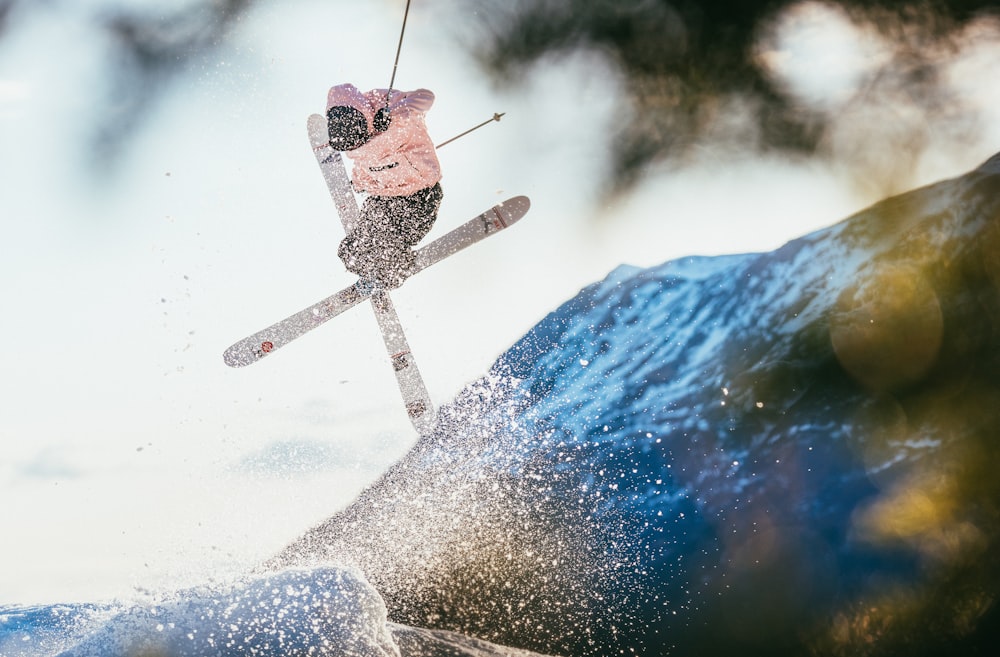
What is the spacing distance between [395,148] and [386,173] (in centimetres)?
19

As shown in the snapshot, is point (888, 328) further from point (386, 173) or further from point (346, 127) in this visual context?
point (346, 127)

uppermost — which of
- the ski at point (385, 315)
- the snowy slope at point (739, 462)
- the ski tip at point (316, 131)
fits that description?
the ski tip at point (316, 131)

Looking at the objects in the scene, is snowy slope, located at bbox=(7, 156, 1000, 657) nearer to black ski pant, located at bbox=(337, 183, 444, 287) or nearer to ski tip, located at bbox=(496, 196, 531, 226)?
ski tip, located at bbox=(496, 196, 531, 226)

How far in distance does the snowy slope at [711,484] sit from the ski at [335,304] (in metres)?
3.43

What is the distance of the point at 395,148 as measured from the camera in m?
3.54

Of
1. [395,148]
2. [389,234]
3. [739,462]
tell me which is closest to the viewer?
[395,148]

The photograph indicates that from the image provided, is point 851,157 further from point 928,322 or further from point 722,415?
point 722,415

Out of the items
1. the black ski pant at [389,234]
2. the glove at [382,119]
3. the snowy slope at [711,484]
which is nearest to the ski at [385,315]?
the black ski pant at [389,234]

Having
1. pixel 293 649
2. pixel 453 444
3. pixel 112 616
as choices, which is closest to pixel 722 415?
pixel 453 444

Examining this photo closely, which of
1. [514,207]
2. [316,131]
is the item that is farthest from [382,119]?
[514,207]

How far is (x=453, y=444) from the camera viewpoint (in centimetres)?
822

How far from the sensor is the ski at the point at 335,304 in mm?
4480

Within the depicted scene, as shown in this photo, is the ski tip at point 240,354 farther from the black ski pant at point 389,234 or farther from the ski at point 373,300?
the black ski pant at point 389,234

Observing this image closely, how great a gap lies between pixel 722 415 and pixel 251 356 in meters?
6.03
